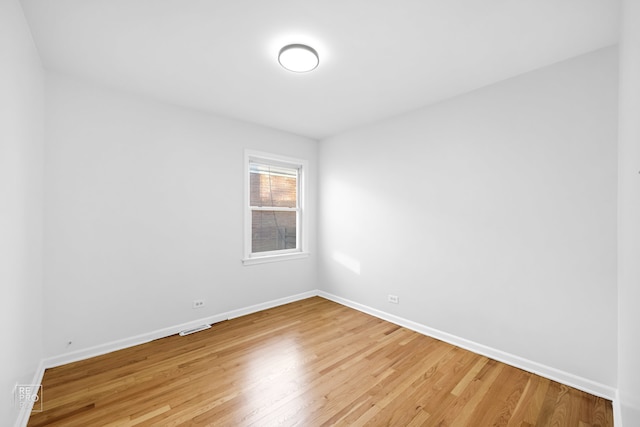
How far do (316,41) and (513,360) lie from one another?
131 inches

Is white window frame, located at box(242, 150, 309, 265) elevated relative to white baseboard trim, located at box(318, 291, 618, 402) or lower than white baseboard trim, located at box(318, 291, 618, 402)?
elevated

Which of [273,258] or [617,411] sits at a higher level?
[273,258]

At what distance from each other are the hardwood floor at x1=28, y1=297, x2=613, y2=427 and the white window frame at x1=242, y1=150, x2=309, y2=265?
1.19m

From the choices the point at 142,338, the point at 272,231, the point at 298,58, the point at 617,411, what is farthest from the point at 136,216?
the point at 617,411

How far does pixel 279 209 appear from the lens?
4.18 m

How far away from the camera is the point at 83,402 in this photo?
1924mm

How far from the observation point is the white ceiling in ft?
5.54

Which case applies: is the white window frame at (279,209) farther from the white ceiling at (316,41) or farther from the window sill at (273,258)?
the white ceiling at (316,41)

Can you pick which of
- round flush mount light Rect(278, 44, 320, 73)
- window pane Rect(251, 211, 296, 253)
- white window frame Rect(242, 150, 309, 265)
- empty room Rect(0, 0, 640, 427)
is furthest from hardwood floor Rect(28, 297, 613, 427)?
round flush mount light Rect(278, 44, 320, 73)

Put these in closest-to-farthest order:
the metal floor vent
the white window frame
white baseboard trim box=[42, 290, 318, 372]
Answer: white baseboard trim box=[42, 290, 318, 372] < the metal floor vent < the white window frame

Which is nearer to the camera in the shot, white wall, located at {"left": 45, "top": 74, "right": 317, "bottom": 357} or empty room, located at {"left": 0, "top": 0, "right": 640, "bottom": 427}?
empty room, located at {"left": 0, "top": 0, "right": 640, "bottom": 427}

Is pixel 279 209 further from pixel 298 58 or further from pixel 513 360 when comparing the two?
pixel 513 360

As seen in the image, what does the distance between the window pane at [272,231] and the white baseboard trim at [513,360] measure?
69.3 inches

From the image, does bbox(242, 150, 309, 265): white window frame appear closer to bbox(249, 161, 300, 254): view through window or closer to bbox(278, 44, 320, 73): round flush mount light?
bbox(249, 161, 300, 254): view through window
